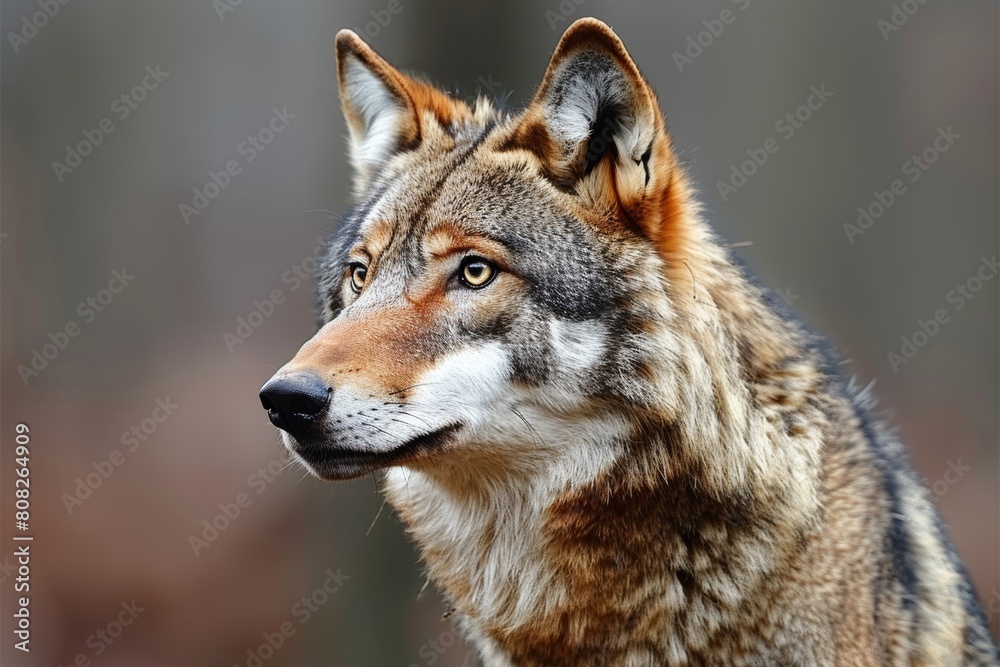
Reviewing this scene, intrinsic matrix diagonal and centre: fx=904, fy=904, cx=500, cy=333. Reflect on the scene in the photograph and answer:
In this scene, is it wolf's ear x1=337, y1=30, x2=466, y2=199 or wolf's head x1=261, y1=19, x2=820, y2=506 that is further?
wolf's ear x1=337, y1=30, x2=466, y2=199

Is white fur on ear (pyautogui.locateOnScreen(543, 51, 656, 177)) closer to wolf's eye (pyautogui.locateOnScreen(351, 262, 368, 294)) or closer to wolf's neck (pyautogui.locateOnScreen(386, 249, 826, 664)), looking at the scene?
wolf's neck (pyautogui.locateOnScreen(386, 249, 826, 664))

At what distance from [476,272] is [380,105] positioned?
1.32 meters

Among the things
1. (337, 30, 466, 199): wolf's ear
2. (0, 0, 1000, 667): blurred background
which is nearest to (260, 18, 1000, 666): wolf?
(337, 30, 466, 199): wolf's ear

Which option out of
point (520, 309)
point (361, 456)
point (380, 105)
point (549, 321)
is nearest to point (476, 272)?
point (520, 309)

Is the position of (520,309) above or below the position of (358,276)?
above

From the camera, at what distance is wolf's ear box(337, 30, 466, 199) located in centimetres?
401

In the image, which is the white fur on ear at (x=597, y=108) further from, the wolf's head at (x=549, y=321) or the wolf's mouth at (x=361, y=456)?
the wolf's mouth at (x=361, y=456)

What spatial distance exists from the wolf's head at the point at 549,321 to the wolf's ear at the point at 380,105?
28.5 inches

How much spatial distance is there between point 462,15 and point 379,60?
2512 millimetres

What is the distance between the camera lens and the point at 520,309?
314cm

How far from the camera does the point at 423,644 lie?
285 inches

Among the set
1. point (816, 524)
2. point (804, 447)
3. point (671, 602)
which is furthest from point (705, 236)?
point (671, 602)

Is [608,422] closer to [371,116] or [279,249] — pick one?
[371,116]

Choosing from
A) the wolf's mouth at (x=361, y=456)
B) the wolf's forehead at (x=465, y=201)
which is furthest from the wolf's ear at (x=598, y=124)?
the wolf's mouth at (x=361, y=456)
